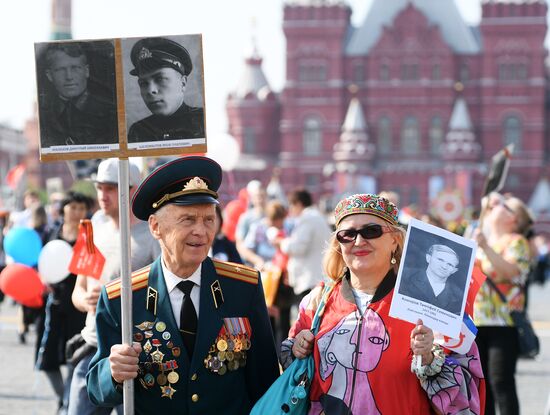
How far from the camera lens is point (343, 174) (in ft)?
197

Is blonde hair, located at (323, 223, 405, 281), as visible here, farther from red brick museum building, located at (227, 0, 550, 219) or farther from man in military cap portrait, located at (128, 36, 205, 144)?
red brick museum building, located at (227, 0, 550, 219)

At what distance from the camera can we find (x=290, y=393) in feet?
11.7

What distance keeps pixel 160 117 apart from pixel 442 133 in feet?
194

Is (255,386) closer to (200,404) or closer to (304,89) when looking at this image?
(200,404)

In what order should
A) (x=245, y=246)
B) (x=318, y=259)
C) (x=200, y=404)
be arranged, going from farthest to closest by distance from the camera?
(x=245, y=246) → (x=318, y=259) → (x=200, y=404)

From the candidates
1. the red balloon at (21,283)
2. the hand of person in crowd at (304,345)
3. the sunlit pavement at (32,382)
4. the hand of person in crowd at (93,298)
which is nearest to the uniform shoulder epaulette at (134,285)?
the hand of person in crowd at (304,345)

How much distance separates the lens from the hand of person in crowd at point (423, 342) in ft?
11.3

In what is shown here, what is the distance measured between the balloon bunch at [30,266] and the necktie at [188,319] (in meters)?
3.10

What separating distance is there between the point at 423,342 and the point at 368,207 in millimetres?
507

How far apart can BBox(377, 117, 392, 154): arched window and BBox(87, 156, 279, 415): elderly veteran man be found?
58.5 metres

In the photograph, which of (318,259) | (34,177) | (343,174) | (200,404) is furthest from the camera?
(34,177)

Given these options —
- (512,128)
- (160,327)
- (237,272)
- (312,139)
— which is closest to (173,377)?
(160,327)

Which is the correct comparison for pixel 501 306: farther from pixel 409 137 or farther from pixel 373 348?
pixel 409 137

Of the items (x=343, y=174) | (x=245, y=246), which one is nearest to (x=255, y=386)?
(x=245, y=246)
